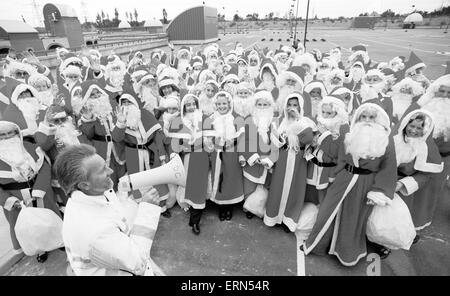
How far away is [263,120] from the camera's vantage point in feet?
14.2

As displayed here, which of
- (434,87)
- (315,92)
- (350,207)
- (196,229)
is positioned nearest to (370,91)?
(434,87)

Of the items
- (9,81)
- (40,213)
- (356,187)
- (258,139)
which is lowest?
(40,213)

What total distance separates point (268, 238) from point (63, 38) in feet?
118

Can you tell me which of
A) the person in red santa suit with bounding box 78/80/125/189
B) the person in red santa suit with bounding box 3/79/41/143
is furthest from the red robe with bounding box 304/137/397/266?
the person in red santa suit with bounding box 3/79/41/143

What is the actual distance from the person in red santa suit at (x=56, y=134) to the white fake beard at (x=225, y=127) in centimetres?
209

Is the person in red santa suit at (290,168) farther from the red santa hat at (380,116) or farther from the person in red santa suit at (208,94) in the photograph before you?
the person in red santa suit at (208,94)

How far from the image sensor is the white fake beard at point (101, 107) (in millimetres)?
4438

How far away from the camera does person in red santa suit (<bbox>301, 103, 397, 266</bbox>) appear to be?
10.5 feet

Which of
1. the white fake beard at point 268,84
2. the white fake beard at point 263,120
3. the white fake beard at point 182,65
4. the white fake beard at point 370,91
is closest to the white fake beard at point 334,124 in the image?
the white fake beard at point 263,120

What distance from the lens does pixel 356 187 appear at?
3.40m
